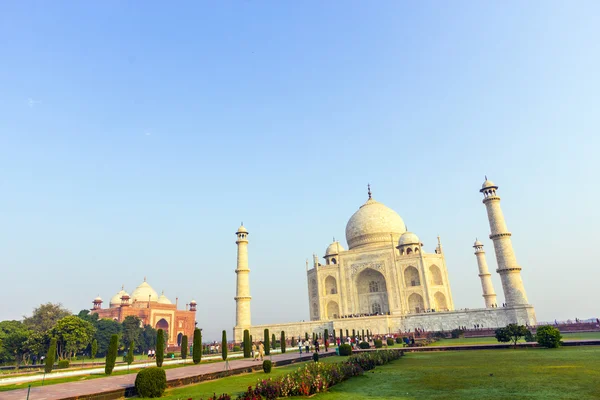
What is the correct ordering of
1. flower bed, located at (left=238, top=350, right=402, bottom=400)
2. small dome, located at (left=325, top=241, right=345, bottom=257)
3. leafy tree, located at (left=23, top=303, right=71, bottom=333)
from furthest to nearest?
small dome, located at (left=325, top=241, right=345, bottom=257)
leafy tree, located at (left=23, top=303, right=71, bottom=333)
flower bed, located at (left=238, top=350, right=402, bottom=400)

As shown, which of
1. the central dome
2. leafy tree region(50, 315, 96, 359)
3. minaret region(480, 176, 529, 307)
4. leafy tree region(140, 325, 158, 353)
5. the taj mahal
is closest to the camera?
leafy tree region(50, 315, 96, 359)

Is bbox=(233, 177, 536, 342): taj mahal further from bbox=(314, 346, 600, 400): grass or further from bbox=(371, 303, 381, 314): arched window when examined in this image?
bbox=(314, 346, 600, 400): grass

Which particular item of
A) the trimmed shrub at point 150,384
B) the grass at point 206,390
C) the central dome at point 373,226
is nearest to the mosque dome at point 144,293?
the central dome at point 373,226

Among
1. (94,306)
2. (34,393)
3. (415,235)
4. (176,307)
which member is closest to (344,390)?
(34,393)

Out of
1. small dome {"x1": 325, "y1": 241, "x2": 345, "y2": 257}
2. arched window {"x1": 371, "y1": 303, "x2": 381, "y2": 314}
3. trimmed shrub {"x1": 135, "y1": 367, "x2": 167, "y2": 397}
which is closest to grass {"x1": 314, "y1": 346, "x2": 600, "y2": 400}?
trimmed shrub {"x1": 135, "y1": 367, "x2": 167, "y2": 397}

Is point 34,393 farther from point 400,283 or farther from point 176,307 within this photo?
point 176,307
